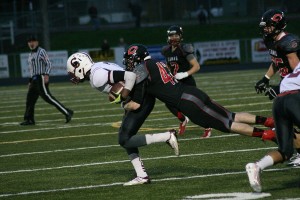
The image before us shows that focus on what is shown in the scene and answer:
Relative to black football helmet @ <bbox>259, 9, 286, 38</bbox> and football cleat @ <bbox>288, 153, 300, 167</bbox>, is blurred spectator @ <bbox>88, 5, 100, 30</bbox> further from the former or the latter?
black football helmet @ <bbox>259, 9, 286, 38</bbox>

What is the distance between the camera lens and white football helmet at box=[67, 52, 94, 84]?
9383mm

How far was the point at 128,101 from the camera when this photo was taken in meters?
9.37

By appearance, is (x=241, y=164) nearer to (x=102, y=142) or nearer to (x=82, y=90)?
(x=102, y=142)

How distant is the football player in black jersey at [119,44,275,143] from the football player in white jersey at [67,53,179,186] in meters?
0.16

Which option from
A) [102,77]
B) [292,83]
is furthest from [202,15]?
[292,83]

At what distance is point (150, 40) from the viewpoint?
1606 inches

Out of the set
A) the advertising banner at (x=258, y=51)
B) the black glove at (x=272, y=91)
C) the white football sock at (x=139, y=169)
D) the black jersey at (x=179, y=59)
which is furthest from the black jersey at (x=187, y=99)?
the advertising banner at (x=258, y=51)

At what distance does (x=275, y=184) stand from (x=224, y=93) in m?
12.5

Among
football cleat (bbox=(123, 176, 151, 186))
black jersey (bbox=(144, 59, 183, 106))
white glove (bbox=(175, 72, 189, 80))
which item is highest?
black jersey (bbox=(144, 59, 183, 106))

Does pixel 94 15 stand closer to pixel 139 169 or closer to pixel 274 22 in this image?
pixel 139 169

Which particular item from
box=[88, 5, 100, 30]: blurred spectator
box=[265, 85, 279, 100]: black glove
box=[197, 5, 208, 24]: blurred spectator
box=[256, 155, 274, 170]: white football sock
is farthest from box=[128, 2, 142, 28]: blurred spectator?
box=[256, 155, 274, 170]: white football sock

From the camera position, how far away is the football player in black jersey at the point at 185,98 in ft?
29.9

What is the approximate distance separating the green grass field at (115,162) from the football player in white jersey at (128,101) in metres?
0.33

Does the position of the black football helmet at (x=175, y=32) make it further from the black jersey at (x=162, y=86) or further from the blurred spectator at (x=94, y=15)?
the blurred spectator at (x=94, y=15)
